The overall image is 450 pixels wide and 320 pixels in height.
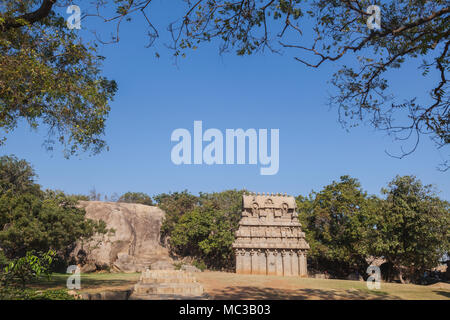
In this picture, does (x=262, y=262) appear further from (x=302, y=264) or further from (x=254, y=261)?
(x=302, y=264)

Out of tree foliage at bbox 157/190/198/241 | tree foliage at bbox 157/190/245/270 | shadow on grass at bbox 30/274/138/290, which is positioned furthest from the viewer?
tree foliage at bbox 157/190/198/241

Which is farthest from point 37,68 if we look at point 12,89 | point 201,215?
point 201,215

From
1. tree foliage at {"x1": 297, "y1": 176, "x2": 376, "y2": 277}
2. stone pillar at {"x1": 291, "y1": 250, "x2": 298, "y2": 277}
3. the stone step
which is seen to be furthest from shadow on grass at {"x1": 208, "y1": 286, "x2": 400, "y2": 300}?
tree foliage at {"x1": 297, "y1": 176, "x2": 376, "y2": 277}

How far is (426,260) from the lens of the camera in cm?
2653

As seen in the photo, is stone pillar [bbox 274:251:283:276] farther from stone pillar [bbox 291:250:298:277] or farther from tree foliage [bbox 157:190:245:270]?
tree foliage [bbox 157:190:245:270]

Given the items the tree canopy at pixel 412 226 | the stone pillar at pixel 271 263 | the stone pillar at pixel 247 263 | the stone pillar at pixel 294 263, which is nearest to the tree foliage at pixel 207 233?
the stone pillar at pixel 247 263

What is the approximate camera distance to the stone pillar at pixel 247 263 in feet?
86.5

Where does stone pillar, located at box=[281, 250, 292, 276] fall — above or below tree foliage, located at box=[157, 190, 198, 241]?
below

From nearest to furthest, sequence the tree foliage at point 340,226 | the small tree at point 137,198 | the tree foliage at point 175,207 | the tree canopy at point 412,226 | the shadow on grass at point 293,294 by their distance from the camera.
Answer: the shadow on grass at point 293,294 → the tree canopy at point 412,226 → the tree foliage at point 340,226 → the tree foliage at point 175,207 → the small tree at point 137,198

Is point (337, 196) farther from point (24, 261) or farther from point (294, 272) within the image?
point (24, 261)

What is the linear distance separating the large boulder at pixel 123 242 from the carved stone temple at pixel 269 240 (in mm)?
10102

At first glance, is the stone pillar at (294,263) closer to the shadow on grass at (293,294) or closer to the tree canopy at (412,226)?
the tree canopy at (412,226)

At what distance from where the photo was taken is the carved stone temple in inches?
1047

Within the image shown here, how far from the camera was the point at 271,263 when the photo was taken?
26.7 m
